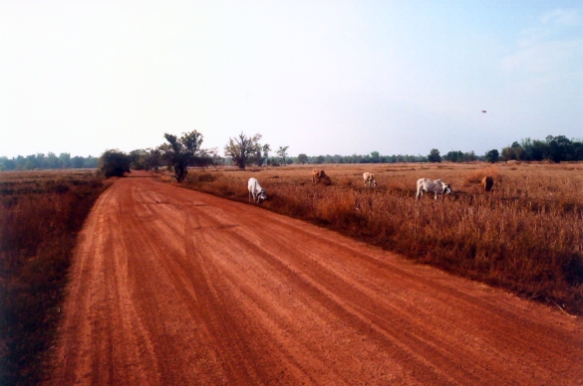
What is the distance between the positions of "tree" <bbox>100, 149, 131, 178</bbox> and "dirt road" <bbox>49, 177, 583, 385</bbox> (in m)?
62.1

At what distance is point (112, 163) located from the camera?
64000 mm

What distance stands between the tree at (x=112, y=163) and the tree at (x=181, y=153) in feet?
96.2

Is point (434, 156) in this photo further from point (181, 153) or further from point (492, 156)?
point (181, 153)

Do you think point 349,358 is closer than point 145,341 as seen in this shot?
Yes

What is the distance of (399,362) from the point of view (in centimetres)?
388

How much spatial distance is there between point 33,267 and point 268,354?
20.0 ft

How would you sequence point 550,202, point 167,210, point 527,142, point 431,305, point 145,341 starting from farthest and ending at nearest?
point 527,142 → point 167,210 → point 550,202 → point 431,305 → point 145,341

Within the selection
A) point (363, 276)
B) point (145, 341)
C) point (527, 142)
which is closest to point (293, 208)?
point (363, 276)

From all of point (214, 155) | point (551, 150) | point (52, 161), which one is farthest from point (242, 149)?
point (52, 161)

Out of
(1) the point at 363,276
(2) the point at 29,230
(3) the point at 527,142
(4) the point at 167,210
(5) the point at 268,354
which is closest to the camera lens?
(5) the point at 268,354

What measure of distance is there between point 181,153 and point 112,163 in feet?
105

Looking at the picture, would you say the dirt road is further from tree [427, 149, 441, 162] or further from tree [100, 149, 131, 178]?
tree [427, 149, 441, 162]

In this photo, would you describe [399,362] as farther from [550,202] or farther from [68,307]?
[550,202]

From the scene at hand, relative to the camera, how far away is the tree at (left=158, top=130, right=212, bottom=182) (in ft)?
127
